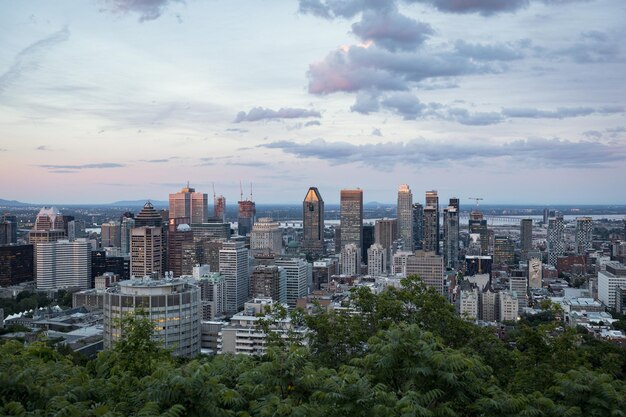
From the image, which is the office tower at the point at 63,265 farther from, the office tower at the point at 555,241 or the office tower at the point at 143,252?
the office tower at the point at 555,241

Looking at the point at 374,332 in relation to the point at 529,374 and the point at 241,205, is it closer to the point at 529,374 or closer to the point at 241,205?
the point at 529,374

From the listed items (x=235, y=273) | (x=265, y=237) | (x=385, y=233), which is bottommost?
(x=235, y=273)

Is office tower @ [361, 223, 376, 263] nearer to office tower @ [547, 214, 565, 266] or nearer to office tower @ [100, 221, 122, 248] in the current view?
office tower @ [547, 214, 565, 266]

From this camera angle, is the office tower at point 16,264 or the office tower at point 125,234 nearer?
the office tower at point 16,264

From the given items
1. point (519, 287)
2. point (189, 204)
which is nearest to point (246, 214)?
point (189, 204)

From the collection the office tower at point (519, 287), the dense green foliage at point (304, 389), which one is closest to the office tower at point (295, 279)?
the office tower at point (519, 287)

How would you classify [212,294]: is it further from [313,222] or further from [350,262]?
[313,222]
